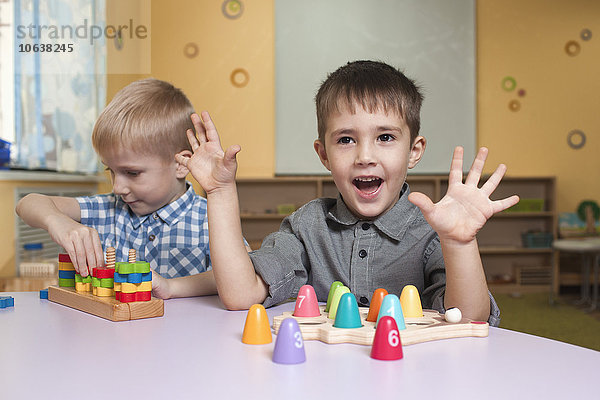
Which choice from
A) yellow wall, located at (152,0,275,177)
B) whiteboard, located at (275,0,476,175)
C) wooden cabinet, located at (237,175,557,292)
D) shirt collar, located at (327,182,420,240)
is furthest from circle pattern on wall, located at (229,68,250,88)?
shirt collar, located at (327,182,420,240)

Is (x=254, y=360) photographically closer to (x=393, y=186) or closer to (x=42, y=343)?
(x=42, y=343)

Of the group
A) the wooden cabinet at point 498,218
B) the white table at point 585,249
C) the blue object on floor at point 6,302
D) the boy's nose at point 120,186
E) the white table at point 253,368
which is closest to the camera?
the white table at point 253,368

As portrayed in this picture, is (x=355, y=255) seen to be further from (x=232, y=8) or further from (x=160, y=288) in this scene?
(x=232, y=8)

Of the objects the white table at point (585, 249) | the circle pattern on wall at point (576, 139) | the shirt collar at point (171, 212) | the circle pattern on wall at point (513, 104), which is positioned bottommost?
the white table at point (585, 249)

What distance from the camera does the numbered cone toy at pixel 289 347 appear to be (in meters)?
0.58

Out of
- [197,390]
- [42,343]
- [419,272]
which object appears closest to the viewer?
[197,390]

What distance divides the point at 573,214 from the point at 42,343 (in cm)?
475

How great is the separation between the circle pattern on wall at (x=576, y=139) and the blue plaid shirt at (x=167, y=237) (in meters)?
4.36

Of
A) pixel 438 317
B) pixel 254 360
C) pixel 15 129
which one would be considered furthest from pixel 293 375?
pixel 15 129

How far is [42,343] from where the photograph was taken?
2.21ft

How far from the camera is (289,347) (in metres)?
0.58

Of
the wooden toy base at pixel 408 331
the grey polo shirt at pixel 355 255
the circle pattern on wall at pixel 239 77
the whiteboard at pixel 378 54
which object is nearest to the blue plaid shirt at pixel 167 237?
the grey polo shirt at pixel 355 255

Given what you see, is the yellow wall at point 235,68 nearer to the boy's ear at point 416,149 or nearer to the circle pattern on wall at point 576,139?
the circle pattern on wall at point 576,139

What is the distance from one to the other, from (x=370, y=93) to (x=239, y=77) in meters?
3.93
